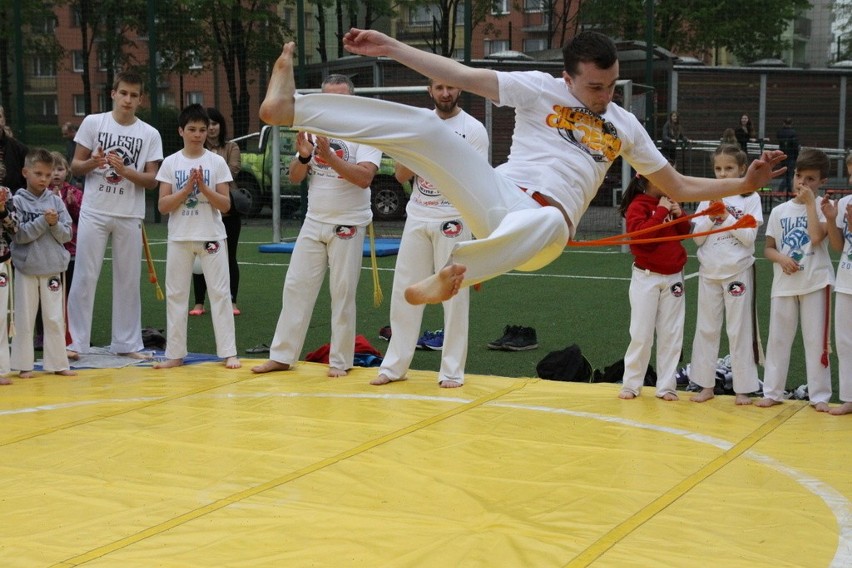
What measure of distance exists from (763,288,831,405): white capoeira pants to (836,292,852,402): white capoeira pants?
0.31 feet

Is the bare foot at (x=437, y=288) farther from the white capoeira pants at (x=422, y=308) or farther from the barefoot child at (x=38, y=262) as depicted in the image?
the barefoot child at (x=38, y=262)

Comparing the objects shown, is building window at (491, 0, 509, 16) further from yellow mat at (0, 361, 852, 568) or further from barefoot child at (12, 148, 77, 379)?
yellow mat at (0, 361, 852, 568)

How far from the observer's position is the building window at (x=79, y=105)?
20.4m

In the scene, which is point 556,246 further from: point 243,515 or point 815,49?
point 815,49

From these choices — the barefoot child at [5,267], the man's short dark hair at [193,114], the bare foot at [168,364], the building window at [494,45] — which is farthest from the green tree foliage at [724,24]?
the barefoot child at [5,267]

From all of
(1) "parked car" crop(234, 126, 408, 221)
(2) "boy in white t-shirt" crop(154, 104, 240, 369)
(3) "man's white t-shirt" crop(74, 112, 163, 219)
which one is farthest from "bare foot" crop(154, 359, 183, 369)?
(1) "parked car" crop(234, 126, 408, 221)

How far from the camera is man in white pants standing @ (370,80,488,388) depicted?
657 cm

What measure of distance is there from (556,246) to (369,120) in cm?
101

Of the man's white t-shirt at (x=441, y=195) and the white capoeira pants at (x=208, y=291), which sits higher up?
the man's white t-shirt at (x=441, y=195)

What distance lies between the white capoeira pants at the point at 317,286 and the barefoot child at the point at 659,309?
1.92 metres

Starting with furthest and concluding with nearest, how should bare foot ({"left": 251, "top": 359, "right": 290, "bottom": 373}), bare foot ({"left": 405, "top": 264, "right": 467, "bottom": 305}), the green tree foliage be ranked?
the green tree foliage → bare foot ({"left": 251, "top": 359, "right": 290, "bottom": 373}) → bare foot ({"left": 405, "top": 264, "right": 467, "bottom": 305})

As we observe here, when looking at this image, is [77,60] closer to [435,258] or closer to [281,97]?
[435,258]

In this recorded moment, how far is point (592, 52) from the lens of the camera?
4.73 m

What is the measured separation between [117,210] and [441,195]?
2.60 meters
